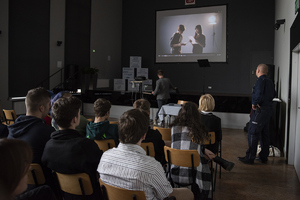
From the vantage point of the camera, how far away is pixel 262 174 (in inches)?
163

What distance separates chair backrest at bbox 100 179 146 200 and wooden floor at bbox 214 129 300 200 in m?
1.88

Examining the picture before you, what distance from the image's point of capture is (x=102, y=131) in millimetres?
3035

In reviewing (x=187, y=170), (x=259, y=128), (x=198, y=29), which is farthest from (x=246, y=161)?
(x=198, y=29)

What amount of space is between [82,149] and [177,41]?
10742 mm

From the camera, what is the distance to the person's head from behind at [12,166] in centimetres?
82

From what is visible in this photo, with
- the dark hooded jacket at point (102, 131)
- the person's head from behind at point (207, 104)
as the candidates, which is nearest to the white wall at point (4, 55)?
the dark hooded jacket at point (102, 131)

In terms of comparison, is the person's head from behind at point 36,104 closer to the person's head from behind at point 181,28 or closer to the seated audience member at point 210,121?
the seated audience member at point 210,121

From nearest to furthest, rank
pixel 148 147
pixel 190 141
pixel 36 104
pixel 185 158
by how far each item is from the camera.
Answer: pixel 36 104 → pixel 185 158 → pixel 190 141 → pixel 148 147

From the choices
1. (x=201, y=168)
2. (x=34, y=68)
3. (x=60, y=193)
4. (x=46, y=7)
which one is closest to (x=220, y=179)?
(x=201, y=168)

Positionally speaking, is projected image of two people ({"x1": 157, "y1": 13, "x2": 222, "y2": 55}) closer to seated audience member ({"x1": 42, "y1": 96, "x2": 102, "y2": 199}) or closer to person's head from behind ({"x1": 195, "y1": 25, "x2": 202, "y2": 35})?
person's head from behind ({"x1": 195, "y1": 25, "x2": 202, "y2": 35})

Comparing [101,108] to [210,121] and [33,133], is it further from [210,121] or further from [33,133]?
[210,121]

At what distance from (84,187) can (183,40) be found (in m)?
10.8

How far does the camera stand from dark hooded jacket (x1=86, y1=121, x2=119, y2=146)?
3021mm

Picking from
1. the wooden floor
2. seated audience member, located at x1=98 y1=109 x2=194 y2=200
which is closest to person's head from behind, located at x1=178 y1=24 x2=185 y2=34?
the wooden floor
